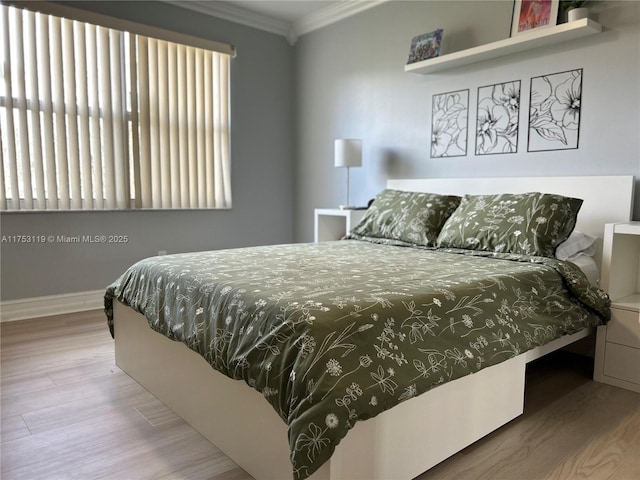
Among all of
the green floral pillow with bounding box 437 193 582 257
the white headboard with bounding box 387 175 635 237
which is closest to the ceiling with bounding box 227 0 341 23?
the white headboard with bounding box 387 175 635 237

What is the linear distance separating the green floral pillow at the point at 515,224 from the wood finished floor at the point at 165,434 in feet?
2.28

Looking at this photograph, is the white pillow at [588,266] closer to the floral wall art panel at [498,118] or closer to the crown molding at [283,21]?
the floral wall art panel at [498,118]

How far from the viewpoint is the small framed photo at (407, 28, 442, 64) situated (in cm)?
323

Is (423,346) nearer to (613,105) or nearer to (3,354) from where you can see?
(613,105)

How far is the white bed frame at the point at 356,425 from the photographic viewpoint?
1289 mm

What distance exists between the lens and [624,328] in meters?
2.17

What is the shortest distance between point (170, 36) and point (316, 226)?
1999 millimetres

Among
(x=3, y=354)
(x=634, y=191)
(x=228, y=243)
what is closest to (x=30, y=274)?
(x=3, y=354)

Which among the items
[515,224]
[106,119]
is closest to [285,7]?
[106,119]

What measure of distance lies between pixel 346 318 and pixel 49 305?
9.92ft

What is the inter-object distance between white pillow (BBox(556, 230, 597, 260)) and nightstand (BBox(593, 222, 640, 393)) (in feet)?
0.53

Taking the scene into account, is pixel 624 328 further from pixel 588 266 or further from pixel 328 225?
pixel 328 225

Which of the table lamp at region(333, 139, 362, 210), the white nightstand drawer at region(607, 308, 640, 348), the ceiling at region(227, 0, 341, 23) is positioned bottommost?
the white nightstand drawer at region(607, 308, 640, 348)

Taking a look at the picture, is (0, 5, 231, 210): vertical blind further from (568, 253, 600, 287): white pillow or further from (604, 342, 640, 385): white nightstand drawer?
(604, 342, 640, 385): white nightstand drawer
